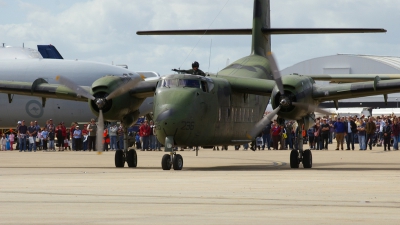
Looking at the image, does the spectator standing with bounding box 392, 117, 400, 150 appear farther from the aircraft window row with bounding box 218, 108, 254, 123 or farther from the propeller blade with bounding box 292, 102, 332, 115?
the propeller blade with bounding box 292, 102, 332, 115

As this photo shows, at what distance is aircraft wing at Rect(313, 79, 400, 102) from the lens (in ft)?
78.3

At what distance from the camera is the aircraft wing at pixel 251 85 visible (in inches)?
997

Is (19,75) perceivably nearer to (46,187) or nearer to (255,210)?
(46,187)

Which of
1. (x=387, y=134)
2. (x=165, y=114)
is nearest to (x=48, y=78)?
(x=387, y=134)

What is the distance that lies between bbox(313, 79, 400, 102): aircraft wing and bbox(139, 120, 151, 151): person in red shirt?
24.0 metres

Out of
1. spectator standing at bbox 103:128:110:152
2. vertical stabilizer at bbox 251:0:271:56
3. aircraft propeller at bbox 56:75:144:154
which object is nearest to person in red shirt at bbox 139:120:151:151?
spectator standing at bbox 103:128:110:152

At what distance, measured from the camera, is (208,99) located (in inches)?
947

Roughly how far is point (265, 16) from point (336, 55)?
302ft

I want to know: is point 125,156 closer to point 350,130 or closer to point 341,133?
point 341,133

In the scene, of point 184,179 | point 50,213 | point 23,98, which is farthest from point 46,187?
point 23,98

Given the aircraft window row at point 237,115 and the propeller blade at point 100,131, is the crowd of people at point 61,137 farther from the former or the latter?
the propeller blade at point 100,131

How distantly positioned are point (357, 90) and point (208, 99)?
4702 mm

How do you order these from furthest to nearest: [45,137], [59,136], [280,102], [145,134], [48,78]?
[45,137], [48,78], [59,136], [145,134], [280,102]

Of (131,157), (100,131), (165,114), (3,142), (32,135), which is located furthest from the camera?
(3,142)
